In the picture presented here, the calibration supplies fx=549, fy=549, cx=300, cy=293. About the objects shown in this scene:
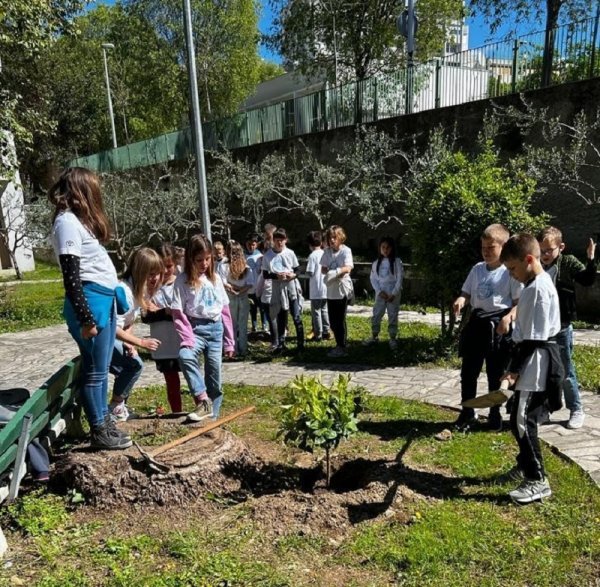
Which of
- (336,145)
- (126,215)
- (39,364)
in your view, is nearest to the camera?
(39,364)

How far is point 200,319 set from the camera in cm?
523

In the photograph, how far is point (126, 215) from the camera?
19.3 metres

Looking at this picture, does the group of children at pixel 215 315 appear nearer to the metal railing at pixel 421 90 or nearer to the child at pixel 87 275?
the child at pixel 87 275

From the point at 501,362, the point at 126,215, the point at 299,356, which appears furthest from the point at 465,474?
the point at 126,215

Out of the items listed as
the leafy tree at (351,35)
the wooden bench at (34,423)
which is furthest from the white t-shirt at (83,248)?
the leafy tree at (351,35)

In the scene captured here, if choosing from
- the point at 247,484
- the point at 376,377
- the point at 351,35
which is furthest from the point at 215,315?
the point at 351,35

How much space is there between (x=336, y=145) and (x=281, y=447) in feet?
46.6

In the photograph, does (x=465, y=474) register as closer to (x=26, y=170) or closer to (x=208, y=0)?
(x=208, y=0)

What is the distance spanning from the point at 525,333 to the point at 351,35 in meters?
26.1

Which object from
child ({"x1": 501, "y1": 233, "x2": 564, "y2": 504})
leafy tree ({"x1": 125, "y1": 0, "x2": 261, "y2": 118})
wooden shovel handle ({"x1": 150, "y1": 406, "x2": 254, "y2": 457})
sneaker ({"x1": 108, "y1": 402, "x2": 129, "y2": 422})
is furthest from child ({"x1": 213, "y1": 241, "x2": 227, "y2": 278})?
leafy tree ({"x1": 125, "y1": 0, "x2": 261, "y2": 118})

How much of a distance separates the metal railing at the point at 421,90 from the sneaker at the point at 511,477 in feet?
35.6

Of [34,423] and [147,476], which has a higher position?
[34,423]

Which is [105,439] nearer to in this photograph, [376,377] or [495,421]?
[495,421]

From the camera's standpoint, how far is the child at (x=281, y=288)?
841 centimetres
